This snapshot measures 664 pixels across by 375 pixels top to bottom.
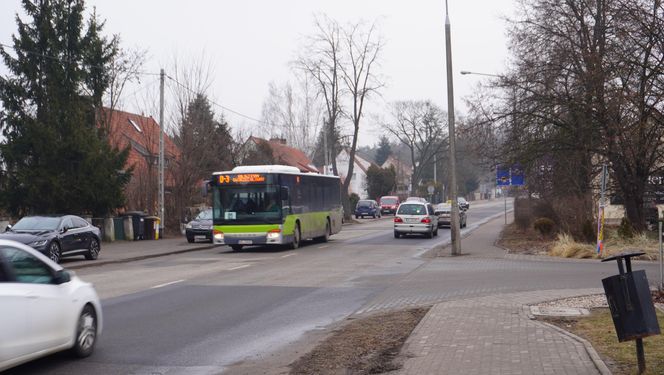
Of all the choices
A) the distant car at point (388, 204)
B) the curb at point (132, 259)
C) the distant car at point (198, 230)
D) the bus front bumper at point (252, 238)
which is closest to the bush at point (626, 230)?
the bus front bumper at point (252, 238)

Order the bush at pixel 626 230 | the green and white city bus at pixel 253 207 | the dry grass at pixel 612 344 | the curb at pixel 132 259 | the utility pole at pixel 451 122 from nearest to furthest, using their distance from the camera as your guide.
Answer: the dry grass at pixel 612 344
the curb at pixel 132 259
the utility pole at pixel 451 122
the bush at pixel 626 230
the green and white city bus at pixel 253 207

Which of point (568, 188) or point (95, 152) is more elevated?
point (95, 152)

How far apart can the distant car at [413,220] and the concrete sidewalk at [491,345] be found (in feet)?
77.4

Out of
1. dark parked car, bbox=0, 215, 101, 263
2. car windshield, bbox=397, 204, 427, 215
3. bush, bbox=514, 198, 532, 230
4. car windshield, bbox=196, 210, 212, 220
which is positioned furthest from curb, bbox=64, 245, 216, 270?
bush, bbox=514, 198, 532, 230

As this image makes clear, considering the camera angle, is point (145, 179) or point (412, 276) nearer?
point (412, 276)

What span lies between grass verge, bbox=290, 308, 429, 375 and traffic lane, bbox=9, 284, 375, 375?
0.66m

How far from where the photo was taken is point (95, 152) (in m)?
33.6

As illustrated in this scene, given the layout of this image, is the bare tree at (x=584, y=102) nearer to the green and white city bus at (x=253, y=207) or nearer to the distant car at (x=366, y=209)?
the green and white city bus at (x=253, y=207)

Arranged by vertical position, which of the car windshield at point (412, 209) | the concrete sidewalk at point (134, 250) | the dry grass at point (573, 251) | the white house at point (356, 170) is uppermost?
the white house at point (356, 170)

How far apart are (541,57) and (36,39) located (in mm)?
21850

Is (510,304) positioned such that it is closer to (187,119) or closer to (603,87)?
(603,87)

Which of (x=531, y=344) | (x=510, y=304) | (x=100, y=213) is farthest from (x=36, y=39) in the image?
(x=531, y=344)

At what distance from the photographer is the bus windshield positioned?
2739 centimetres

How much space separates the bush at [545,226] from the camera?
3149cm
